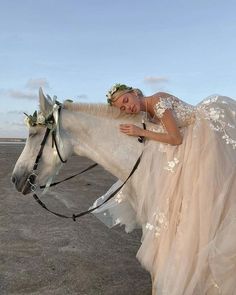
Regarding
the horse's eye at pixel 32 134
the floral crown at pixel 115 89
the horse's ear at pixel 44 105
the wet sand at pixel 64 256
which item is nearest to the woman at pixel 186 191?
the floral crown at pixel 115 89

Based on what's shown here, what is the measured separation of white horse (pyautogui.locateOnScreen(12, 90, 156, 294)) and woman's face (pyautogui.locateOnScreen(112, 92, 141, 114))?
0.13 m

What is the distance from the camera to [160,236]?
4.83 meters

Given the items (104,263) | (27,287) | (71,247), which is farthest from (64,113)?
(71,247)

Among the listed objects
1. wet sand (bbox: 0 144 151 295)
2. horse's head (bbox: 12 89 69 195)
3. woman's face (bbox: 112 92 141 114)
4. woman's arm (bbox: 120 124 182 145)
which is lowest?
wet sand (bbox: 0 144 151 295)

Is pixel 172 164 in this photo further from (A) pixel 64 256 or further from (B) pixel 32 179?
(A) pixel 64 256

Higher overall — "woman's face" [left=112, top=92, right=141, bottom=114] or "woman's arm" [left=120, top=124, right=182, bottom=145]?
"woman's face" [left=112, top=92, right=141, bottom=114]

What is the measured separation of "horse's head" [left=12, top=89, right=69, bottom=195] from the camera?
18.0 ft

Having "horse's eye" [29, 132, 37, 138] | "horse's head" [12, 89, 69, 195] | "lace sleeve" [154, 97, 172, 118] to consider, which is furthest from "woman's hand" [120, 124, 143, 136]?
"horse's eye" [29, 132, 37, 138]

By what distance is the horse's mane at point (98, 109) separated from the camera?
17.5ft

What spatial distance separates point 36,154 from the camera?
552cm

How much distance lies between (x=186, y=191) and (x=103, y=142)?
1.08 m

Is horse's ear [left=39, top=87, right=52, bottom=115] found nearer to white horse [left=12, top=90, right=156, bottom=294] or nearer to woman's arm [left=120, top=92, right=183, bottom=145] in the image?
white horse [left=12, top=90, right=156, bottom=294]

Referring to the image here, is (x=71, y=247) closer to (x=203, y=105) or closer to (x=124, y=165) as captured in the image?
(x=124, y=165)

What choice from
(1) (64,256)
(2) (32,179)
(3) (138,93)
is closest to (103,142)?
(3) (138,93)
